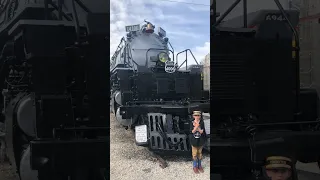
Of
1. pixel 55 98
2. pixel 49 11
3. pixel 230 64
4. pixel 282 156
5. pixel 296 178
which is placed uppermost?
pixel 49 11

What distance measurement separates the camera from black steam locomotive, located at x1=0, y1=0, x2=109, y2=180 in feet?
4.63

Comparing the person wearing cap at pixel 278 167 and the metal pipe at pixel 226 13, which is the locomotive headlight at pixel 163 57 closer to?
the metal pipe at pixel 226 13

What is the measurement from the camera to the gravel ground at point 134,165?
5.14ft

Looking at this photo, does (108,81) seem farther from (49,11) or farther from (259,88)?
(259,88)

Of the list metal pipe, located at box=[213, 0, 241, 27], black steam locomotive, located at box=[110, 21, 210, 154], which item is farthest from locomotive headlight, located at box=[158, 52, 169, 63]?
metal pipe, located at box=[213, 0, 241, 27]

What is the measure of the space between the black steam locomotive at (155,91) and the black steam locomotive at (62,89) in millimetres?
309

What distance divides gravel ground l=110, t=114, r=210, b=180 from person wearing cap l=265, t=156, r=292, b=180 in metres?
0.28

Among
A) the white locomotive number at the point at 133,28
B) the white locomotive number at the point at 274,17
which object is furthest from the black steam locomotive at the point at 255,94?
the white locomotive number at the point at 133,28

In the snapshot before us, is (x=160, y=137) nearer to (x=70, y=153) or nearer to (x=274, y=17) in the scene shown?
(x=70, y=153)

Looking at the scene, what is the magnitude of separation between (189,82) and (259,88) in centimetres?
59

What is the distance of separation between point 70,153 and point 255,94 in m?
0.88

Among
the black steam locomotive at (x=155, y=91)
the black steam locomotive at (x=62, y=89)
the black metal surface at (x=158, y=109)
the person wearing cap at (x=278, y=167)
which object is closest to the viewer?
the black steam locomotive at (x=62, y=89)

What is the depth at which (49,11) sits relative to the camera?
4.68 ft

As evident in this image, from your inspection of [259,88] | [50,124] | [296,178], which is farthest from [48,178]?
[296,178]
